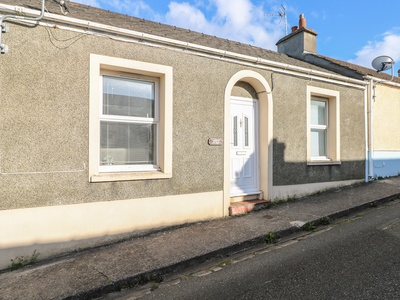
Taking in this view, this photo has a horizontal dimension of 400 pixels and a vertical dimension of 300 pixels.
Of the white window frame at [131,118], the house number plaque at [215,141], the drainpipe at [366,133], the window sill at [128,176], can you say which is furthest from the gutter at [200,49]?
the window sill at [128,176]

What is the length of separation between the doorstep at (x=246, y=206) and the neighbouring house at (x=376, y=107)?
431 centimetres

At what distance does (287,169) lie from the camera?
259 inches

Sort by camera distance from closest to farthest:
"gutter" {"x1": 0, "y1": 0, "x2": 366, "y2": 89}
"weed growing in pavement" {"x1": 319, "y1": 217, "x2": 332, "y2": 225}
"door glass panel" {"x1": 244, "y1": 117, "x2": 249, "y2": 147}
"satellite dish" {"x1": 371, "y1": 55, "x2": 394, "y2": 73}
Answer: "gutter" {"x1": 0, "y1": 0, "x2": 366, "y2": 89}
"weed growing in pavement" {"x1": 319, "y1": 217, "x2": 332, "y2": 225}
"door glass panel" {"x1": 244, "y1": 117, "x2": 249, "y2": 147}
"satellite dish" {"x1": 371, "y1": 55, "x2": 394, "y2": 73}

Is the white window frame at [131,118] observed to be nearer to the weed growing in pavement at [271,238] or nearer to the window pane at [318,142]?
the weed growing in pavement at [271,238]

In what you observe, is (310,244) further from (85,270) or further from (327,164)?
(327,164)

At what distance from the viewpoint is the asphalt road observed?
284 centimetres

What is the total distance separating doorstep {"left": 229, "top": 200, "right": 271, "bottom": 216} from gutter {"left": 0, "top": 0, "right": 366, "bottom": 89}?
10.4ft

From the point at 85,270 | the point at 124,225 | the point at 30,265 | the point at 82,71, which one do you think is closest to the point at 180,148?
the point at 124,225

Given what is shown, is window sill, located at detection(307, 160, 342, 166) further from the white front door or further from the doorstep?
the doorstep

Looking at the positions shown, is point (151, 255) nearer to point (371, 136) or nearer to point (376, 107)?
point (371, 136)

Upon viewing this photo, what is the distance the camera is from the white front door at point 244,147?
6176 millimetres

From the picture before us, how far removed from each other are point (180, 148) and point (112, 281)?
266 cm

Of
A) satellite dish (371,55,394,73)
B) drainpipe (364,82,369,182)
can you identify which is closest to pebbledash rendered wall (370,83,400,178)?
drainpipe (364,82,369,182)

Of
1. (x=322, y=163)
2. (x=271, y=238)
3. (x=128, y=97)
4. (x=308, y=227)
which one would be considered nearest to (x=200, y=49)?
(x=128, y=97)
